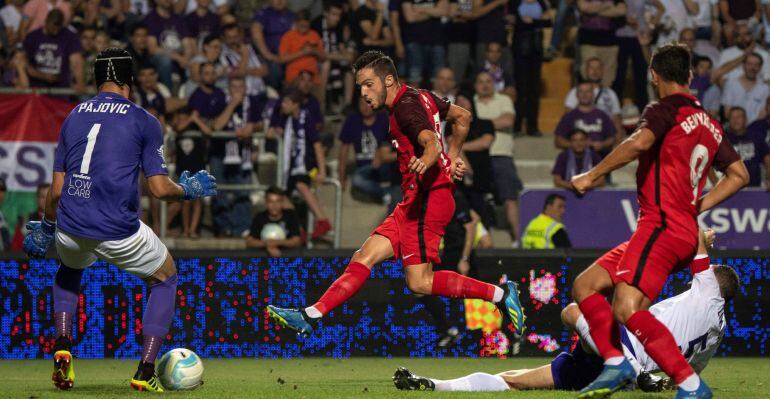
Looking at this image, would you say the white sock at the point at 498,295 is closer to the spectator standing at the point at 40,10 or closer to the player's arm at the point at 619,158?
the player's arm at the point at 619,158

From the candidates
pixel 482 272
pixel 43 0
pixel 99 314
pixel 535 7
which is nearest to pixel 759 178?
pixel 535 7

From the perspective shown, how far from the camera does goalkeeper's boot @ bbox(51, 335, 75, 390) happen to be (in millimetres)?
8961

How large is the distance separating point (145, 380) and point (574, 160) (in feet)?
30.3

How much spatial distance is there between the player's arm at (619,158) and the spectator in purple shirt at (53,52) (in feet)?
38.0

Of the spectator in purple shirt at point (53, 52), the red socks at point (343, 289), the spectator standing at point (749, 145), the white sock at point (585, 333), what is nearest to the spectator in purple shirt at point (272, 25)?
the spectator in purple shirt at point (53, 52)

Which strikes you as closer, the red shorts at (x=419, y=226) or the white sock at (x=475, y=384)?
the white sock at (x=475, y=384)

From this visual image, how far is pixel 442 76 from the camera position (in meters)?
17.0

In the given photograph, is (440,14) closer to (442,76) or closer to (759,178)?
(442,76)

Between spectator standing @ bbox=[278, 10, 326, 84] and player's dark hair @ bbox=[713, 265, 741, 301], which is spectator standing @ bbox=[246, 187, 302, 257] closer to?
spectator standing @ bbox=[278, 10, 326, 84]

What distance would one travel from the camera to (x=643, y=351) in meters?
9.08

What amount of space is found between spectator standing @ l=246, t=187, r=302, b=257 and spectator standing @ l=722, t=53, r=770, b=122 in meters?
6.75

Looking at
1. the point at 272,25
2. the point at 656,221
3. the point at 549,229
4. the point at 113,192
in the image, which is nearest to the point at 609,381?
the point at 656,221

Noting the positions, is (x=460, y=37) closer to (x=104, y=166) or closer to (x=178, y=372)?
(x=104, y=166)

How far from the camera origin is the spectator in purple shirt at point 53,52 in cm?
1773
